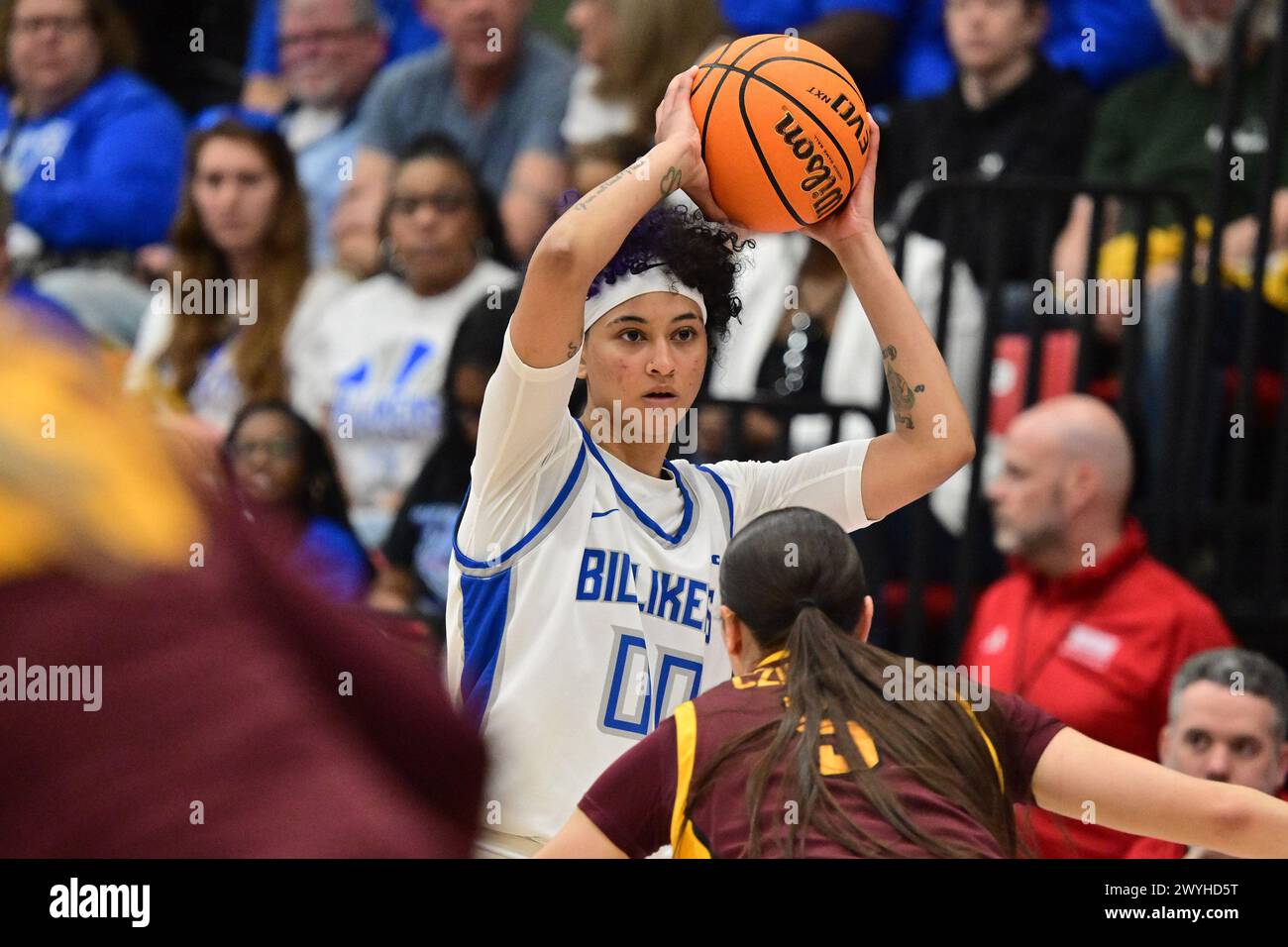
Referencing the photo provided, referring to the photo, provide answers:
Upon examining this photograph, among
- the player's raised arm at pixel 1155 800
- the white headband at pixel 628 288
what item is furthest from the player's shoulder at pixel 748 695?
the white headband at pixel 628 288

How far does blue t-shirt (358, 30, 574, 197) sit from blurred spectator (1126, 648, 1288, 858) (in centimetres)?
309

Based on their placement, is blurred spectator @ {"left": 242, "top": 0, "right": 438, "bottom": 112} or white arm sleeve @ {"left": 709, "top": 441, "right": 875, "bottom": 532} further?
blurred spectator @ {"left": 242, "top": 0, "right": 438, "bottom": 112}

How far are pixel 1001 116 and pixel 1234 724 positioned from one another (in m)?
2.53

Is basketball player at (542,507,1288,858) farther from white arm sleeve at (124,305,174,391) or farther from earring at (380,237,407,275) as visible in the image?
white arm sleeve at (124,305,174,391)

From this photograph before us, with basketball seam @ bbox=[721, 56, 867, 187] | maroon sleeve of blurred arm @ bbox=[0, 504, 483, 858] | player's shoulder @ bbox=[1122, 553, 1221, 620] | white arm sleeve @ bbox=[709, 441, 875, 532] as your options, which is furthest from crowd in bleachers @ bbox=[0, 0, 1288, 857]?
maroon sleeve of blurred arm @ bbox=[0, 504, 483, 858]

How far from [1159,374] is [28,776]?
5100mm

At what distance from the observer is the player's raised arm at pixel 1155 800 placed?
2.56 metres

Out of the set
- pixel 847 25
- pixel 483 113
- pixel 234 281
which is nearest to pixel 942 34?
pixel 847 25

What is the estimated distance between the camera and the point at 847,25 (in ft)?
20.5

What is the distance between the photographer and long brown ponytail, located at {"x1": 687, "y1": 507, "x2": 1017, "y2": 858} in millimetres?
2500

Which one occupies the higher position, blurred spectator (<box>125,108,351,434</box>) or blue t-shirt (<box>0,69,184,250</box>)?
blue t-shirt (<box>0,69,184,250</box>)

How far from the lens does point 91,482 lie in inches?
29.7

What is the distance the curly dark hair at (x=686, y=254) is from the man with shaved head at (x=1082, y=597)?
1.99m
